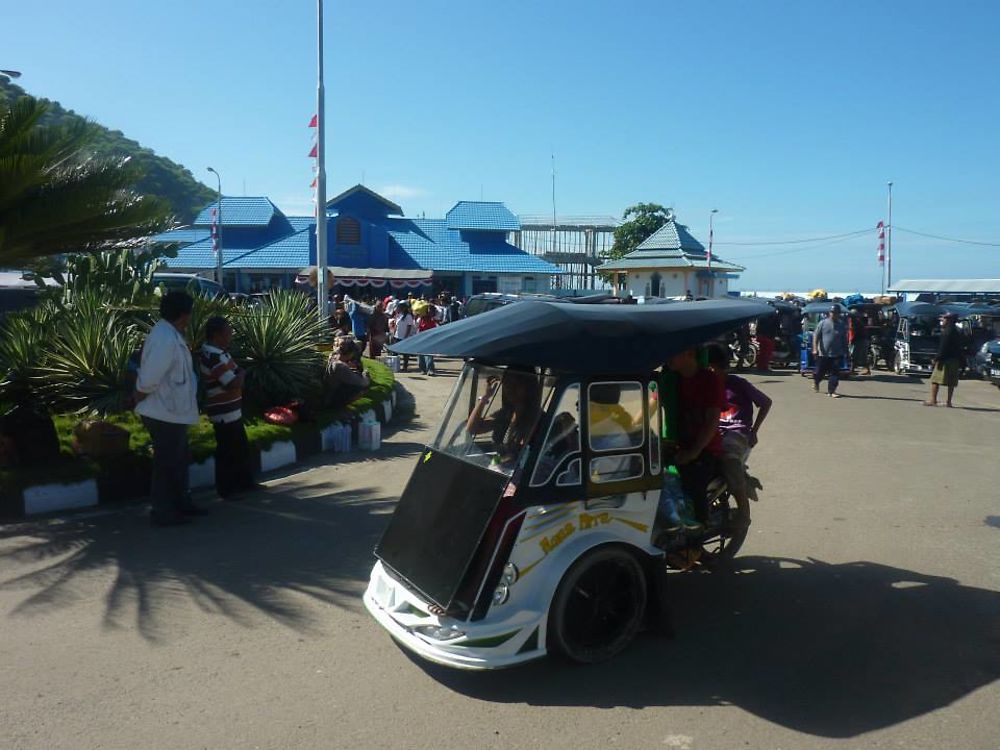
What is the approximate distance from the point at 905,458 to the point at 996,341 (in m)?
11.8

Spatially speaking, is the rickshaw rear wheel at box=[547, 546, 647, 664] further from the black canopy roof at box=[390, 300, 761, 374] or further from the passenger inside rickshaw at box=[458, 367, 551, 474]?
the black canopy roof at box=[390, 300, 761, 374]

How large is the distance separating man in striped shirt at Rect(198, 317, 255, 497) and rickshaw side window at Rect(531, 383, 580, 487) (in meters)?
4.07

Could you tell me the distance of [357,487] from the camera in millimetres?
8680

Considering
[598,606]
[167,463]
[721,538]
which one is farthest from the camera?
[167,463]

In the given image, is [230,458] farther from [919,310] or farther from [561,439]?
[919,310]

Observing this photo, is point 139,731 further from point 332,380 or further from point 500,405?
point 332,380

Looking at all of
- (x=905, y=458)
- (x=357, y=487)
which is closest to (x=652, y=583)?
(x=357, y=487)

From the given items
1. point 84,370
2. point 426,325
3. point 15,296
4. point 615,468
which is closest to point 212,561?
point 615,468

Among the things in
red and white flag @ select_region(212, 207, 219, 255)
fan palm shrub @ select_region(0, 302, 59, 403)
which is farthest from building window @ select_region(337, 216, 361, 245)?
fan palm shrub @ select_region(0, 302, 59, 403)

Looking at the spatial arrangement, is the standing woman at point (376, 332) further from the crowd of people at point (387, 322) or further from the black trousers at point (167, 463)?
the black trousers at point (167, 463)

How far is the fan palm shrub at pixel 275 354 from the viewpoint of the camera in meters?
11.1

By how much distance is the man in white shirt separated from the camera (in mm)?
6824

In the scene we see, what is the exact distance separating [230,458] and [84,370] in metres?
3.02

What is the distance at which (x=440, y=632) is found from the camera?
4.32 m
